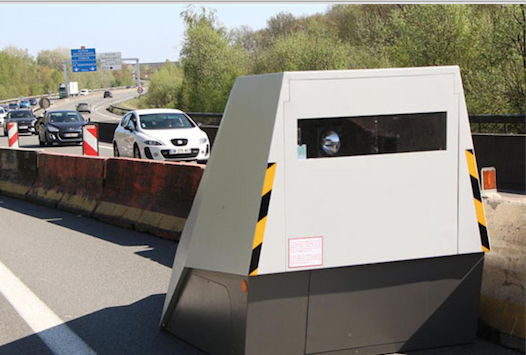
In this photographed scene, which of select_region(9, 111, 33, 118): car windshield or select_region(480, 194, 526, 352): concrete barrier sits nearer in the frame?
select_region(480, 194, 526, 352): concrete barrier

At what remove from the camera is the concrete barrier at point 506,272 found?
5.12 m

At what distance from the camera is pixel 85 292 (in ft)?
23.0

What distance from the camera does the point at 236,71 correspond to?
182 feet

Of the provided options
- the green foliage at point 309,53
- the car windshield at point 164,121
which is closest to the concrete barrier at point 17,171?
the car windshield at point 164,121

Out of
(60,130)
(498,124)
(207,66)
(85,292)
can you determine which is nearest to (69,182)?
(85,292)

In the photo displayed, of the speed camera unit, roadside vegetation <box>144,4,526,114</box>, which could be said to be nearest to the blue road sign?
roadside vegetation <box>144,4,526,114</box>

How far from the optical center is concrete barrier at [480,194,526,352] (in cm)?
512

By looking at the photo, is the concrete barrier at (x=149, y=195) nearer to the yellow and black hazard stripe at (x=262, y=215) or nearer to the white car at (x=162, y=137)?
the yellow and black hazard stripe at (x=262, y=215)

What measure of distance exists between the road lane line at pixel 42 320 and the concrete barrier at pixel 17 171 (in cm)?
713

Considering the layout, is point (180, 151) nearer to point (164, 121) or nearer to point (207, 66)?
point (164, 121)

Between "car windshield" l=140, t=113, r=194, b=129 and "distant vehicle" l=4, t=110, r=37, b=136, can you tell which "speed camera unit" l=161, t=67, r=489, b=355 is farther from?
"distant vehicle" l=4, t=110, r=37, b=136

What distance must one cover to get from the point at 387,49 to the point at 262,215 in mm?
31240

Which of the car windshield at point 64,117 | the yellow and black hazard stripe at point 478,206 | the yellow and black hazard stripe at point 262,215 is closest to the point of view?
the yellow and black hazard stripe at point 262,215

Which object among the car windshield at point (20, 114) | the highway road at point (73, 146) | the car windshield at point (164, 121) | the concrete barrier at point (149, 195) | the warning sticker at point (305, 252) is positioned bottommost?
the highway road at point (73, 146)
